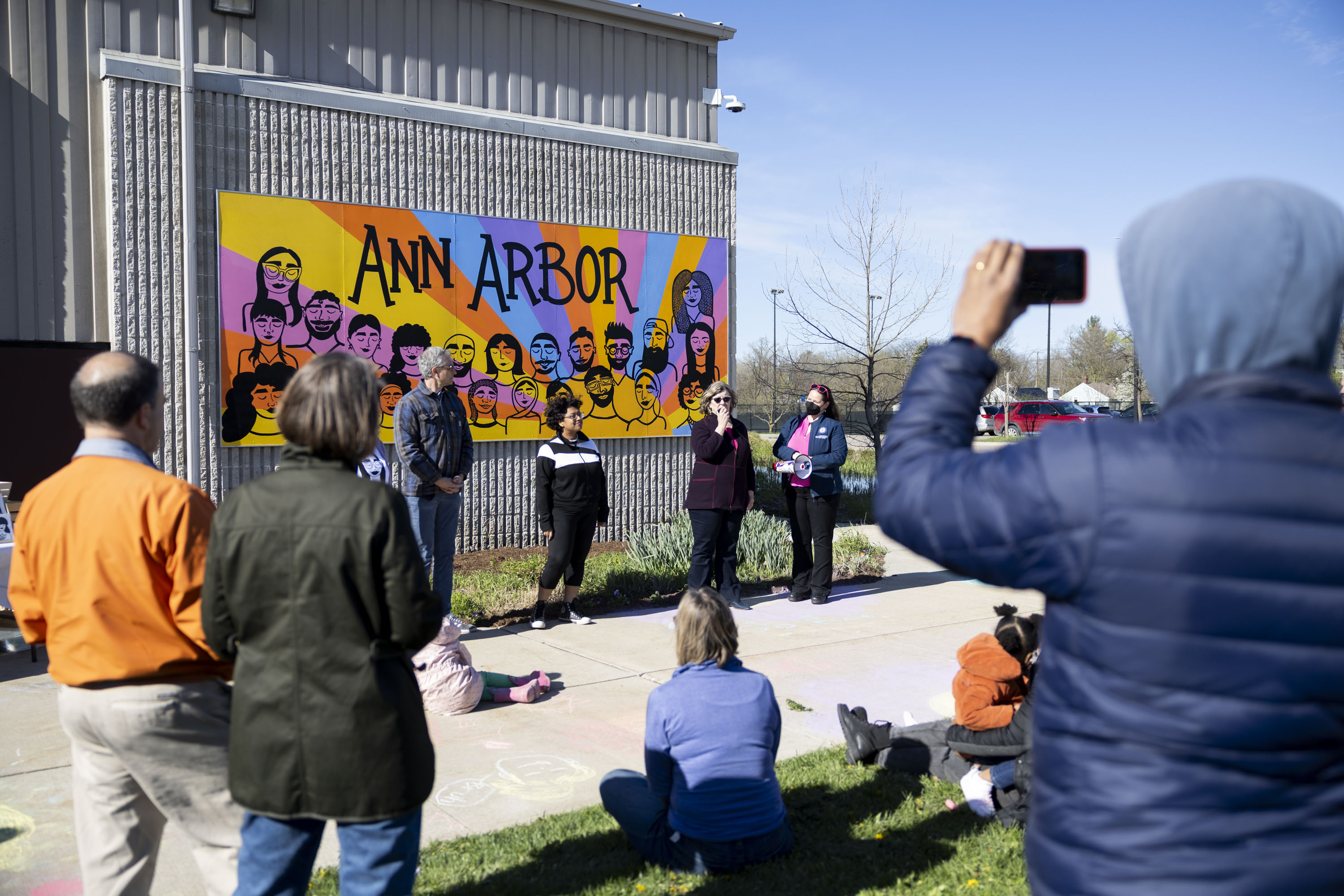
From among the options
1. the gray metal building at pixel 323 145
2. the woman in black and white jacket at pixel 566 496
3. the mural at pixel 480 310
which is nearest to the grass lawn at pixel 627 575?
the woman in black and white jacket at pixel 566 496

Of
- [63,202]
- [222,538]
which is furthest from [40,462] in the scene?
[222,538]

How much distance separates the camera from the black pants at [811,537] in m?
8.77

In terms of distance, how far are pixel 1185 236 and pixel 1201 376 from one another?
0.63 ft

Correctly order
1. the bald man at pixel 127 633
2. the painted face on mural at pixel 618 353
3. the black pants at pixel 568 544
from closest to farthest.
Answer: the bald man at pixel 127 633 → the black pants at pixel 568 544 → the painted face on mural at pixel 618 353

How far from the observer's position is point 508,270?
1085 cm

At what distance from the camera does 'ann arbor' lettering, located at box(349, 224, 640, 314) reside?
10.2 m

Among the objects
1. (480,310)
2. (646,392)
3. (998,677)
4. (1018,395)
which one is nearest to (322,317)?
(480,310)

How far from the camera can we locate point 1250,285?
1.37 metres

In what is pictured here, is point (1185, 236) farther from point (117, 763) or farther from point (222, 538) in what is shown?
point (117, 763)

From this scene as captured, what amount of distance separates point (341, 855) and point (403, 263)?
8.48 metres

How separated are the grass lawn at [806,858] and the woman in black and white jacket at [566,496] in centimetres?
348

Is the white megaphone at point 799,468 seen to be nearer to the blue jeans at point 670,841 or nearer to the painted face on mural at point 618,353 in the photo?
the painted face on mural at point 618,353

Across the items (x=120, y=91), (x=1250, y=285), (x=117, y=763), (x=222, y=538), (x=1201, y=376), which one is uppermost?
(x=120, y=91)

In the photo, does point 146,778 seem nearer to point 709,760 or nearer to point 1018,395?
point 709,760
